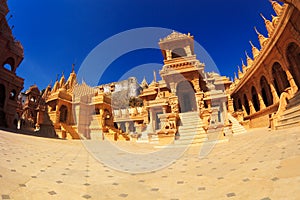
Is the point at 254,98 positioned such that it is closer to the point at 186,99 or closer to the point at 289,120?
the point at 186,99

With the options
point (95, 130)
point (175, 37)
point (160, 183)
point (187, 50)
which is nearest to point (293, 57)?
point (187, 50)

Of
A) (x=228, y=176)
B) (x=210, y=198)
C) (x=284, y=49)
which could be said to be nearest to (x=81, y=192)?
(x=210, y=198)

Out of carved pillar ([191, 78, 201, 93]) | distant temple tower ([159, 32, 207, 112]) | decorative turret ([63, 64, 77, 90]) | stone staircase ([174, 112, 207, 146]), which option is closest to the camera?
stone staircase ([174, 112, 207, 146])

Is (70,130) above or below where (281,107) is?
below

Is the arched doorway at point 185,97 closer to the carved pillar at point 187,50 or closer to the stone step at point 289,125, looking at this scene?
the carved pillar at point 187,50

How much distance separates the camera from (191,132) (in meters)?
12.7

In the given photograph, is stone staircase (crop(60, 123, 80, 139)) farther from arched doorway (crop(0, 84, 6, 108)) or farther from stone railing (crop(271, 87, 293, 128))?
stone railing (crop(271, 87, 293, 128))

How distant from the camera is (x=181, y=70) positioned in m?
21.3

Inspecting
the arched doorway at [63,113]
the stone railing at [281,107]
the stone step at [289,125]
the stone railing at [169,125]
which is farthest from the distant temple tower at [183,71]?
the arched doorway at [63,113]

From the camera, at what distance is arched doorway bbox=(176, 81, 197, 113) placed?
2360 centimetres

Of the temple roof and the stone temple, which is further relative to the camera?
the temple roof

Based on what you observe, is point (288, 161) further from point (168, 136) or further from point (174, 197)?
point (168, 136)

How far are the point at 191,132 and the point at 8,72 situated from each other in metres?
22.0

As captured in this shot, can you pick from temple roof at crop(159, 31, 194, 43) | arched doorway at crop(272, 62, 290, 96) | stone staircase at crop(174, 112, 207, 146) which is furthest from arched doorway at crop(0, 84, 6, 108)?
arched doorway at crop(272, 62, 290, 96)
